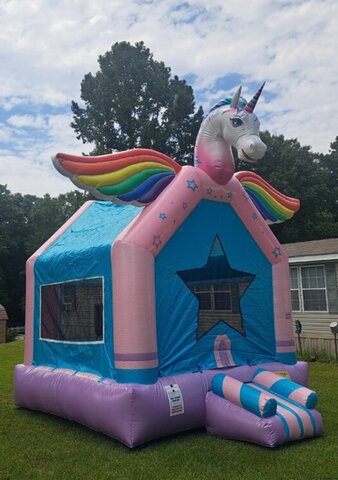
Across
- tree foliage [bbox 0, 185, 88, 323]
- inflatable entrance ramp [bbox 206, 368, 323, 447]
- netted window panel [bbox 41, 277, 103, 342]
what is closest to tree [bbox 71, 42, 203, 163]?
tree foliage [bbox 0, 185, 88, 323]

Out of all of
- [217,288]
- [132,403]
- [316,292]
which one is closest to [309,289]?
[316,292]

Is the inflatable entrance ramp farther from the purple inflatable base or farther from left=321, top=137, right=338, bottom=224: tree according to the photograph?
left=321, top=137, right=338, bottom=224: tree

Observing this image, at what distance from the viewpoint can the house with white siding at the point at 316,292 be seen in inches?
489

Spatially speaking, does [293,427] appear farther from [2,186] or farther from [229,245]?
[2,186]

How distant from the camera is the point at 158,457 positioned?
4.74 m

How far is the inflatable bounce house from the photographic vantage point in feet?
17.0

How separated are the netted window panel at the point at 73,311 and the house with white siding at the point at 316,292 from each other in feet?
24.7

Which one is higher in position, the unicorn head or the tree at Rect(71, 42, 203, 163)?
the tree at Rect(71, 42, 203, 163)

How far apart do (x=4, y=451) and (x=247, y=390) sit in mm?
2628

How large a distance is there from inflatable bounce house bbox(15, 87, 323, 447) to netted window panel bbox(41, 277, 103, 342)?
0.02 m

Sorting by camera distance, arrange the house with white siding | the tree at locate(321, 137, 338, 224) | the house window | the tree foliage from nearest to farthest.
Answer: the house with white siding → the house window → the tree at locate(321, 137, 338, 224) → the tree foliage

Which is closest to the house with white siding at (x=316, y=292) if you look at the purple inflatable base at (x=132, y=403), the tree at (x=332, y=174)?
the purple inflatable base at (x=132, y=403)

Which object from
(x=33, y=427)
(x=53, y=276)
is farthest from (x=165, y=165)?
(x=33, y=427)

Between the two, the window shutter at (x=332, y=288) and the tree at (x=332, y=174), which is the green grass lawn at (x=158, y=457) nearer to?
the window shutter at (x=332, y=288)
